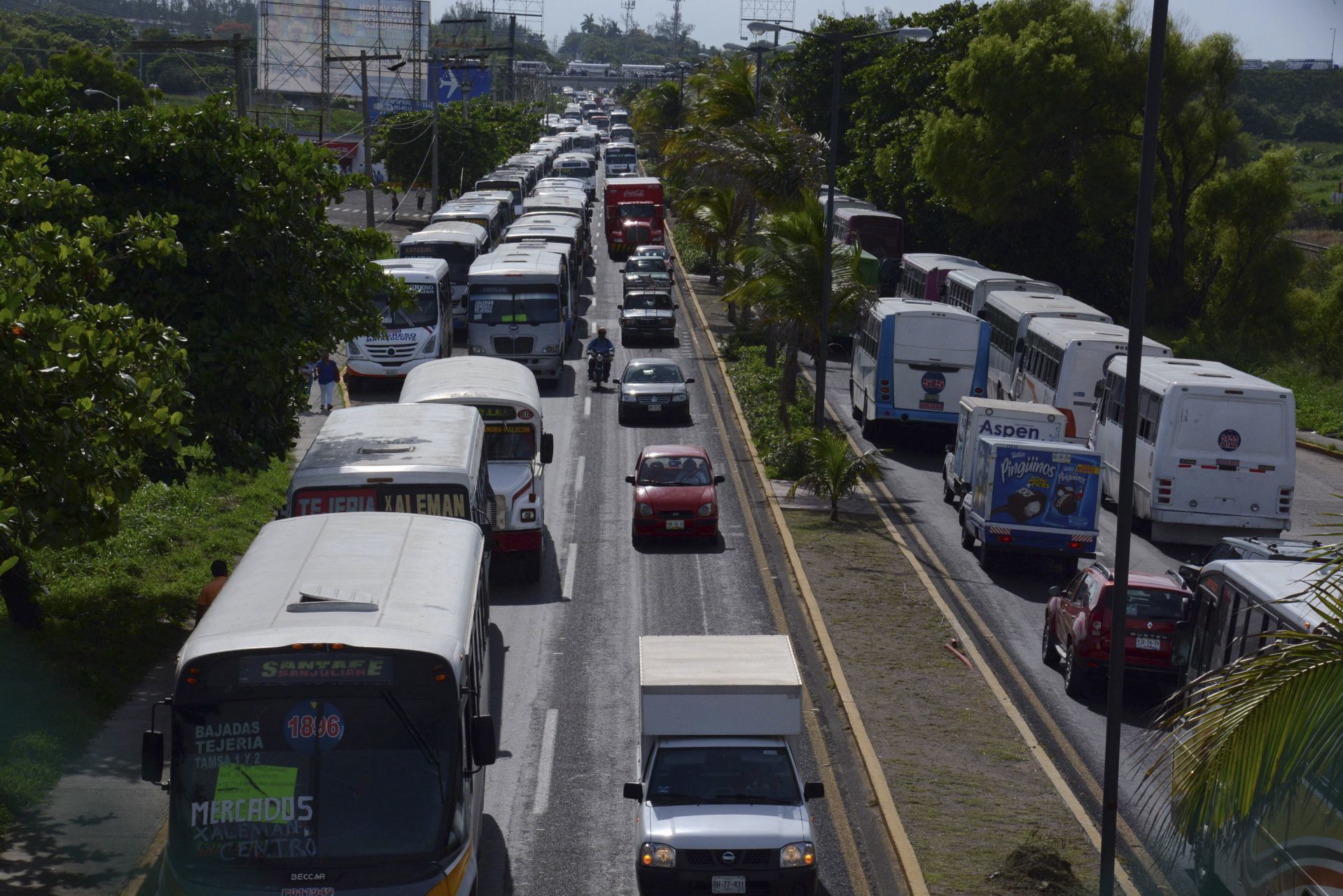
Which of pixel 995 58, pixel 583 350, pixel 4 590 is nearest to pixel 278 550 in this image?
pixel 4 590

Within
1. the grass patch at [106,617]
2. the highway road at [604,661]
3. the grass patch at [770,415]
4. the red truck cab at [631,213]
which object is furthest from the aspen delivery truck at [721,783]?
the red truck cab at [631,213]

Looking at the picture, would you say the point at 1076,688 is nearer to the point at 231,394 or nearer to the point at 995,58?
the point at 231,394

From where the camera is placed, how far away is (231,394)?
17359mm

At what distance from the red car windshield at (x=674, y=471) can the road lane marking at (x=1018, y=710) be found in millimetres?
3868

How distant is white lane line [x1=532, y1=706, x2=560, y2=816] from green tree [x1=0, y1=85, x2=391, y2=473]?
509 cm

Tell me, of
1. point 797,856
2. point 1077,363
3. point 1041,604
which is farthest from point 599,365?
point 797,856

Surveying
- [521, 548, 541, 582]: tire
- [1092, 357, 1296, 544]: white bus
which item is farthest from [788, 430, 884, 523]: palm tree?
[521, 548, 541, 582]: tire

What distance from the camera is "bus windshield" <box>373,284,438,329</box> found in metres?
36.4

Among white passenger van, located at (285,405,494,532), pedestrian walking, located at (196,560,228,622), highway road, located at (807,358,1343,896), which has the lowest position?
highway road, located at (807,358,1343,896)

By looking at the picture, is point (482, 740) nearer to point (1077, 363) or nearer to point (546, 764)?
point (546, 764)

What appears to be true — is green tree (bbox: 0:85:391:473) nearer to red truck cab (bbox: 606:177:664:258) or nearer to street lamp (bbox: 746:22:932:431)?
street lamp (bbox: 746:22:932:431)

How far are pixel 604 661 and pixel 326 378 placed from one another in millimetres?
16486

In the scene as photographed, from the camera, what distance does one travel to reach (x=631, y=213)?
2657 inches

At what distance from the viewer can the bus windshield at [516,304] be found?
38344 millimetres
